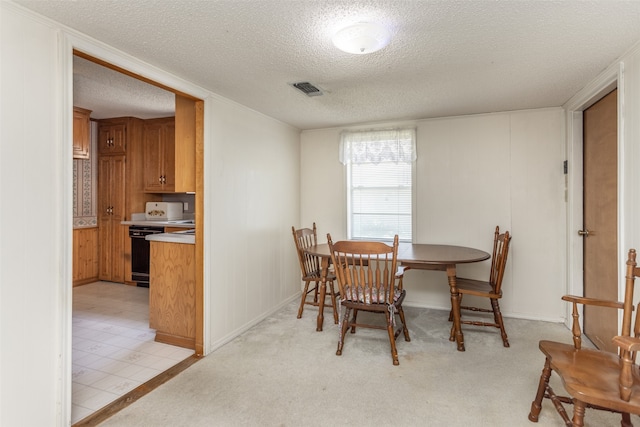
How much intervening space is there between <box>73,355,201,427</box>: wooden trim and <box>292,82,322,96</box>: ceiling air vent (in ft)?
7.42

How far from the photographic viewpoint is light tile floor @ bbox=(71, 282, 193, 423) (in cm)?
224

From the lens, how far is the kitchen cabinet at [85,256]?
189 inches

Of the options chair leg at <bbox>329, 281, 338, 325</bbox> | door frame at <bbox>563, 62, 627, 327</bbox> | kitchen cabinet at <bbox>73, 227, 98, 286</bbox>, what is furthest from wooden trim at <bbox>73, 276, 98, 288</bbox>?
door frame at <bbox>563, 62, 627, 327</bbox>

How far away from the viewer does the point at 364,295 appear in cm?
268

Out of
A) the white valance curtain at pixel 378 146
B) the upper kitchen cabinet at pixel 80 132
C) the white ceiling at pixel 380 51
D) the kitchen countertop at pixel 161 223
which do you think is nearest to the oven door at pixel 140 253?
the kitchen countertop at pixel 161 223

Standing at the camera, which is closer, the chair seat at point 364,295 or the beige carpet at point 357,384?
the beige carpet at point 357,384

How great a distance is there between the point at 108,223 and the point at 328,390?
14.1 feet

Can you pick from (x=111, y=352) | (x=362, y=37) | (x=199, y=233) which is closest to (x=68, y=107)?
(x=199, y=233)

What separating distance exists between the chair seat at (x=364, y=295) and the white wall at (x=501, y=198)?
140 cm

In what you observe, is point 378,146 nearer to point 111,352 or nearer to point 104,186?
point 111,352

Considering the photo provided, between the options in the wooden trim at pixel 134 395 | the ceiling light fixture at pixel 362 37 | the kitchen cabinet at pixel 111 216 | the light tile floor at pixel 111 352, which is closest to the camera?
the ceiling light fixture at pixel 362 37

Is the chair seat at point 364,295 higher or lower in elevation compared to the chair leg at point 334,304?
higher

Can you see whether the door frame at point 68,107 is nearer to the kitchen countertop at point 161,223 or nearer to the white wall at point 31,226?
the white wall at point 31,226

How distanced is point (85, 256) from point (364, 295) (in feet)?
14.0
